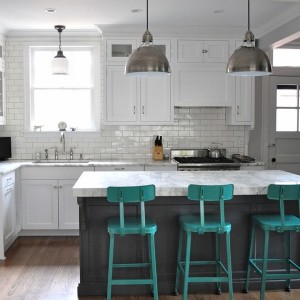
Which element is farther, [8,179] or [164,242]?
[8,179]

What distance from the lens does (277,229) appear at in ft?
11.2

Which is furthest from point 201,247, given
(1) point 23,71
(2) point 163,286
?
(1) point 23,71

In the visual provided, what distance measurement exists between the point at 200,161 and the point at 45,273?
2.39m

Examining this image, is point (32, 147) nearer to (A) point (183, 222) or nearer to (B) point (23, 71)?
(B) point (23, 71)

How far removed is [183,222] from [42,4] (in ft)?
9.10

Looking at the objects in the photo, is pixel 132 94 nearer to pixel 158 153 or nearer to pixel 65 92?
pixel 158 153

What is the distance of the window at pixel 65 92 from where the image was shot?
620 centimetres

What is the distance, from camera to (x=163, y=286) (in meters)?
3.80

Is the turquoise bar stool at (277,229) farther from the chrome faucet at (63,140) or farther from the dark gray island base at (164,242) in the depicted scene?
the chrome faucet at (63,140)

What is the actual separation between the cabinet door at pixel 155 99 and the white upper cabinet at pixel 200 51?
1.24ft

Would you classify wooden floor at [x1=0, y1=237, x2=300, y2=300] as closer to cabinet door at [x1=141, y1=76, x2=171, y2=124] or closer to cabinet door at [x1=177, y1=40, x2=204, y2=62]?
cabinet door at [x1=141, y1=76, x2=171, y2=124]

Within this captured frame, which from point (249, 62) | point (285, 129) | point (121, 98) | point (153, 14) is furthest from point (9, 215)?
point (285, 129)

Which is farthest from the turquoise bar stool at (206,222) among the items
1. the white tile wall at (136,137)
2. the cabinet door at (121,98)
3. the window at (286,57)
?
the window at (286,57)

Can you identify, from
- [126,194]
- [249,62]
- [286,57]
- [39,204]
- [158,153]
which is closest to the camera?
[126,194]
